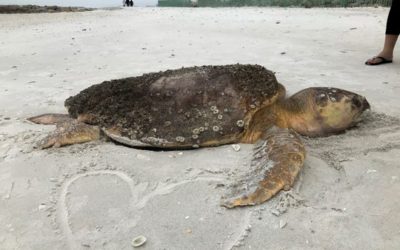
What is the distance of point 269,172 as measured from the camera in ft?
5.82

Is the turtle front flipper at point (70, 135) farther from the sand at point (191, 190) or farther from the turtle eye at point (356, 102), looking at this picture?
the turtle eye at point (356, 102)

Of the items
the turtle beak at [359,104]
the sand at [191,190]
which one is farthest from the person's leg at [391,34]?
the turtle beak at [359,104]

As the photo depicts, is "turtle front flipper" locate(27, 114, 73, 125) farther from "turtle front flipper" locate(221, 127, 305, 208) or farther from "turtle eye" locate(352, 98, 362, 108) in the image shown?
"turtle eye" locate(352, 98, 362, 108)

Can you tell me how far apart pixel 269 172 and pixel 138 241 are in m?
0.66

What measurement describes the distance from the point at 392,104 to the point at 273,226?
1.75 metres


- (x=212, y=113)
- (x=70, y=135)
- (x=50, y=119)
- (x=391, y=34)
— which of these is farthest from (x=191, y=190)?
(x=391, y=34)

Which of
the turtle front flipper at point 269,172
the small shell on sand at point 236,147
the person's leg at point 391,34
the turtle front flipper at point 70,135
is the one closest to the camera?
the turtle front flipper at point 269,172

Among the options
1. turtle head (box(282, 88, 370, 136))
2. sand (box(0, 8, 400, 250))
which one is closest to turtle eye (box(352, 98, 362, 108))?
turtle head (box(282, 88, 370, 136))

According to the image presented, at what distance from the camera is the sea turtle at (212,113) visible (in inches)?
89.9

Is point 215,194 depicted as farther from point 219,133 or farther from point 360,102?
point 360,102

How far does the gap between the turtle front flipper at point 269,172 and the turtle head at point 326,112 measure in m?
0.28

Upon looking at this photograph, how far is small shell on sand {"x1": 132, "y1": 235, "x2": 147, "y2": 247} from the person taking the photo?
4.69ft

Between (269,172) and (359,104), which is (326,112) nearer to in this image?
(359,104)

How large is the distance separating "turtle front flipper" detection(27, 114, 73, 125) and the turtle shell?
99 mm
